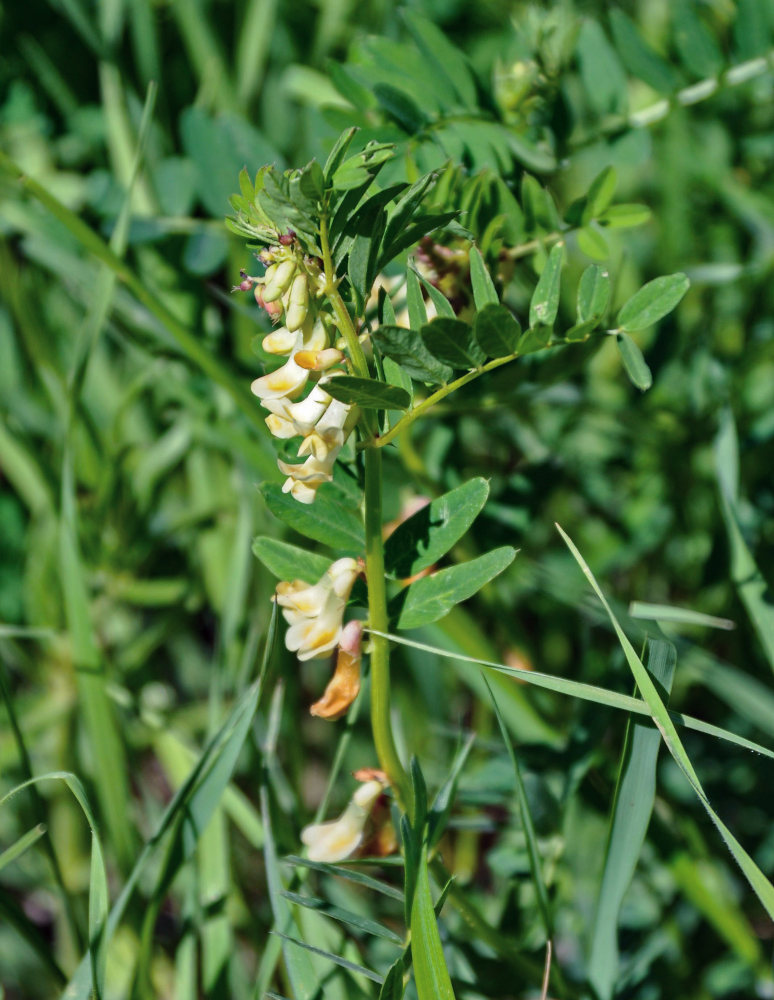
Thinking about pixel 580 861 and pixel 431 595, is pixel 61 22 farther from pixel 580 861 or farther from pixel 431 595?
pixel 580 861

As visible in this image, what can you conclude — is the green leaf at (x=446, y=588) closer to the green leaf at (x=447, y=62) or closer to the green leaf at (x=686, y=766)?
the green leaf at (x=686, y=766)

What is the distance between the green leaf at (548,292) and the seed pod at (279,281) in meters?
0.17

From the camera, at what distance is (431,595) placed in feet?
1.97

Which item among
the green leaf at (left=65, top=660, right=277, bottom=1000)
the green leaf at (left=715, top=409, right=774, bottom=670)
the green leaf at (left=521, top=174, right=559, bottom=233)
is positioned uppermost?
the green leaf at (left=521, top=174, right=559, bottom=233)

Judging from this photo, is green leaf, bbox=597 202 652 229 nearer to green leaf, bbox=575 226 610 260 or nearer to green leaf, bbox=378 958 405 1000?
green leaf, bbox=575 226 610 260

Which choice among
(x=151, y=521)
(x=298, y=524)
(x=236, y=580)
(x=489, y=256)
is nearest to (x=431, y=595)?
(x=298, y=524)

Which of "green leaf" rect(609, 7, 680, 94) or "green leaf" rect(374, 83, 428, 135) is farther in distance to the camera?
"green leaf" rect(609, 7, 680, 94)

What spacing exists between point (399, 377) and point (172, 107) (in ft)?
3.38

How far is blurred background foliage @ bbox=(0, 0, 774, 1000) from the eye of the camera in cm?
84

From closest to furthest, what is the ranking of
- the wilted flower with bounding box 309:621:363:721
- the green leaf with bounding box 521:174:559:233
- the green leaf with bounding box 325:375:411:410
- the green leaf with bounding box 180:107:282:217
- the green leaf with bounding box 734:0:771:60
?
the green leaf with bounding box 325:375:411:410 → the wilted flower with bounding box 309:621:363:721 → the green leaf with bounding box 521:174:559:233 → the green leaf with bounding box 734:0:771:60 → the green leaf with bounding box 180:107:282:217

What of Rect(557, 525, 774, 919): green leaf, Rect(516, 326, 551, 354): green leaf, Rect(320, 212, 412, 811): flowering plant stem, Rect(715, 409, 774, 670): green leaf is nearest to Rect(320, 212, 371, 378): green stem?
Rect(320, 212, 412, 811): flowering plant stem

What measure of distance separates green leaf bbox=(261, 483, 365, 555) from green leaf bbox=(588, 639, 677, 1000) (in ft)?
0.71

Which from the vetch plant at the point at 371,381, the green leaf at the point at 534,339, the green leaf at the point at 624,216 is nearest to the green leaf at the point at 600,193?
the green leaf at the point at 624,216

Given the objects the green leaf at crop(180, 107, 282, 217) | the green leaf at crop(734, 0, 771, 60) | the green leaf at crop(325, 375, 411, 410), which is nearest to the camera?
the green leaf at crop(325, 375, 411, 410)
